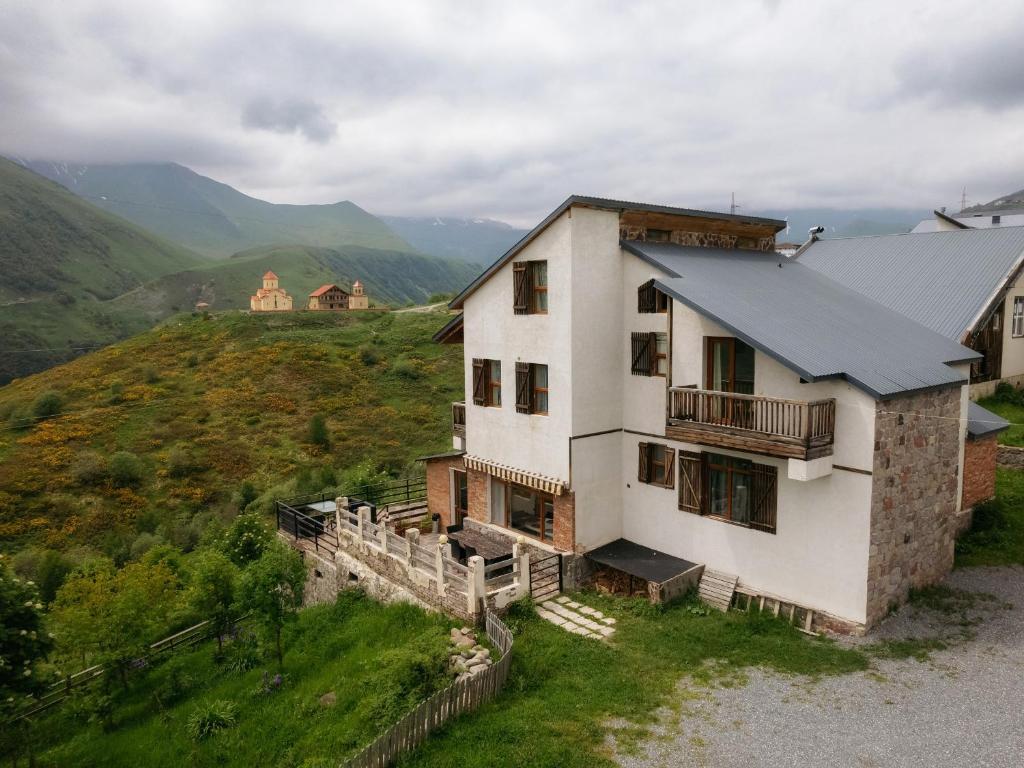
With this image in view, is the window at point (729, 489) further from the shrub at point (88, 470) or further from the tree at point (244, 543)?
the shrub at point (88, 470)

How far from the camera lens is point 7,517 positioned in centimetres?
3959

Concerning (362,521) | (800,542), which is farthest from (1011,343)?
(362,521)

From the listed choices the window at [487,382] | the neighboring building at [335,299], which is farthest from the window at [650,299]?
the neighboring building at [335,299]

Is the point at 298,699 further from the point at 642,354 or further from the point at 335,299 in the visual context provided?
the point at 335,299

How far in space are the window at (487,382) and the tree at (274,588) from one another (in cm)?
755

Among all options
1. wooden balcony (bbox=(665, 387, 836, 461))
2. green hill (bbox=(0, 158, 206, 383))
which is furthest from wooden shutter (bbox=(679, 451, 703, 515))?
green hill (bbox=(0, 158, 206, 383))

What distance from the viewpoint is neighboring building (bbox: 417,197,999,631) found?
14.7 metres

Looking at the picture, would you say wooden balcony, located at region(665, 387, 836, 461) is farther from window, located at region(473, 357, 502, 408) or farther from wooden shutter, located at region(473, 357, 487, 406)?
wooden shutter, located at region(473, 357, 487, 406)

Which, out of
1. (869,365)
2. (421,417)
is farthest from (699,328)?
(421,417)

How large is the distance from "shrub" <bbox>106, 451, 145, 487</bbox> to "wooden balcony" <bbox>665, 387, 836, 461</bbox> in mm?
41616

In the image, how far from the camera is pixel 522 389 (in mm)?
19609

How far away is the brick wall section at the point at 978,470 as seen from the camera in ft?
65.0

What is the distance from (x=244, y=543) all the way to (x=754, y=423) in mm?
18836

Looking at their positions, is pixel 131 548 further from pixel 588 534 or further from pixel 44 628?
pixel 588 534
